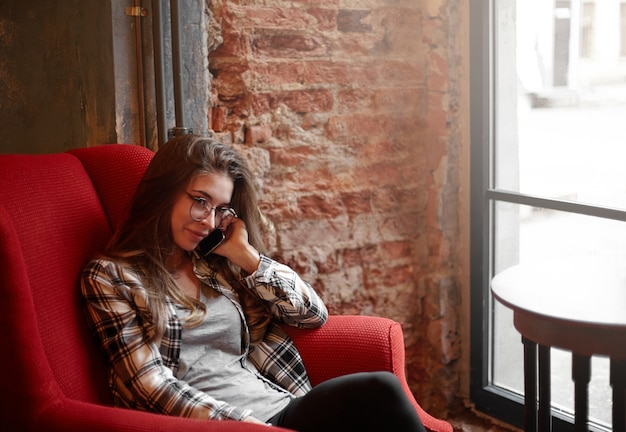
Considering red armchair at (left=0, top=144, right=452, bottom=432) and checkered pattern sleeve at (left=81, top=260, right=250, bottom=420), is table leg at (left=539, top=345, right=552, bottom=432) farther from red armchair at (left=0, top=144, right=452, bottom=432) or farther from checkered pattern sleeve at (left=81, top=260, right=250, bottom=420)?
checkered pattern sleeve at (left=81, top=260, right=250, bottom=420)

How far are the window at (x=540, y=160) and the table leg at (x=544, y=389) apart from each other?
1.10 feet

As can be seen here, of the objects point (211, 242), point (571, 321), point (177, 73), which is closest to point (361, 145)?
point (177, 73)

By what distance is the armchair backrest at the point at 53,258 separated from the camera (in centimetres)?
142

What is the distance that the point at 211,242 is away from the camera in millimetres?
1854

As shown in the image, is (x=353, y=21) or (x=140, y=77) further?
(x=353, y=21)

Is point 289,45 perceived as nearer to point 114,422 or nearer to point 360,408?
point 360,408

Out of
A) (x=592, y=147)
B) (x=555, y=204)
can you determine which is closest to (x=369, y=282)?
(x=555, y=204)

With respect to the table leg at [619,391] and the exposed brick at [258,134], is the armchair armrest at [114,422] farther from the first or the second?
the exposed brick at [258,134]

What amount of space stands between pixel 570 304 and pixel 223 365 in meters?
0.75

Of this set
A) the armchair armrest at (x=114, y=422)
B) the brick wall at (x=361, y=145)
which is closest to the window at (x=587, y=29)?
the brick wall at (x=361, y=145)

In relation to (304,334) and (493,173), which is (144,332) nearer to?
(304,334)

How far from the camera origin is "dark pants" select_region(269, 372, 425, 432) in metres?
1.50

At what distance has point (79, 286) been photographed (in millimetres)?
1635

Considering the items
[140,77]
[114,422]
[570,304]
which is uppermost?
[140,77]
